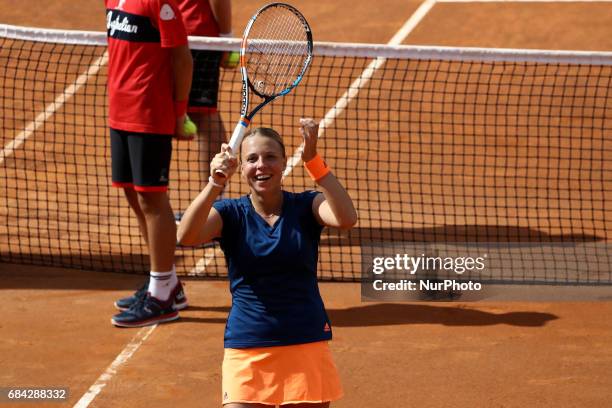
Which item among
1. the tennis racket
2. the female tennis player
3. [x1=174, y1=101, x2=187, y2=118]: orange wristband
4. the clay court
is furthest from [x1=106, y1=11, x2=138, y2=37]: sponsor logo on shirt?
the female tennis player

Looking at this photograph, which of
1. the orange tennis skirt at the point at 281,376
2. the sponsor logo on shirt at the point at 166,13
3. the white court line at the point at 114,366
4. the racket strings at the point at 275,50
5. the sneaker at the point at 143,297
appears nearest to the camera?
the orange tennis skirt at the point at 281,376

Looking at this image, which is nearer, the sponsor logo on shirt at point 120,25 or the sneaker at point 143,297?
the sponsor logo on shirt at point 120,25

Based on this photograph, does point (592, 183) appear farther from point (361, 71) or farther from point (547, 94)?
point (361, 71)

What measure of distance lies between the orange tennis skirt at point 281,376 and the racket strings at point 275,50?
57.4 inches

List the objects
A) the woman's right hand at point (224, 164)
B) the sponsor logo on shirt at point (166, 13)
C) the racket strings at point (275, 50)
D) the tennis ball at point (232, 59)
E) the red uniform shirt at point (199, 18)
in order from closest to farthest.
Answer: the woman's right hand at point (224, 164) → the racket strings at point (275, 50) → the sponsor logo on shirt at point (166, 13) → the tennis ball at point (232, 59) → the red uniform shirt at point (199, 18)

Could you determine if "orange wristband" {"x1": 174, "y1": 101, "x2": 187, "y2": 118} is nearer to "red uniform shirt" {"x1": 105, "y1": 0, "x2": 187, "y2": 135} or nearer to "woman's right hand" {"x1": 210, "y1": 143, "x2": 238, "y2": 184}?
"red uniform shirt" {"x1": 105, "y1": 0, "x2": 187, "y2": 135}

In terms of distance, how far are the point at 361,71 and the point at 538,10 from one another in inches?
129

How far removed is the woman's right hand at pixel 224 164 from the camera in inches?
179

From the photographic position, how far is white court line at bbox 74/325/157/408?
21.1 ft

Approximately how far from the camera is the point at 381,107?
13.2 metres

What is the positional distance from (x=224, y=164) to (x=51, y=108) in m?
9.46

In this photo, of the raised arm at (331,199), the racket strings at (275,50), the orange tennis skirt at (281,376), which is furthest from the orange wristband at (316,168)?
the racket strings at (275,50)

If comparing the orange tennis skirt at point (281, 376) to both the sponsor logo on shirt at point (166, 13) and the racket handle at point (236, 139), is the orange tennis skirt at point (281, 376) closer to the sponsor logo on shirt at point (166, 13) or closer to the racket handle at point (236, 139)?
the racket handle at point (236, 139)

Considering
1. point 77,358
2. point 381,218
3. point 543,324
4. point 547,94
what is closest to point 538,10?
point 547,94
